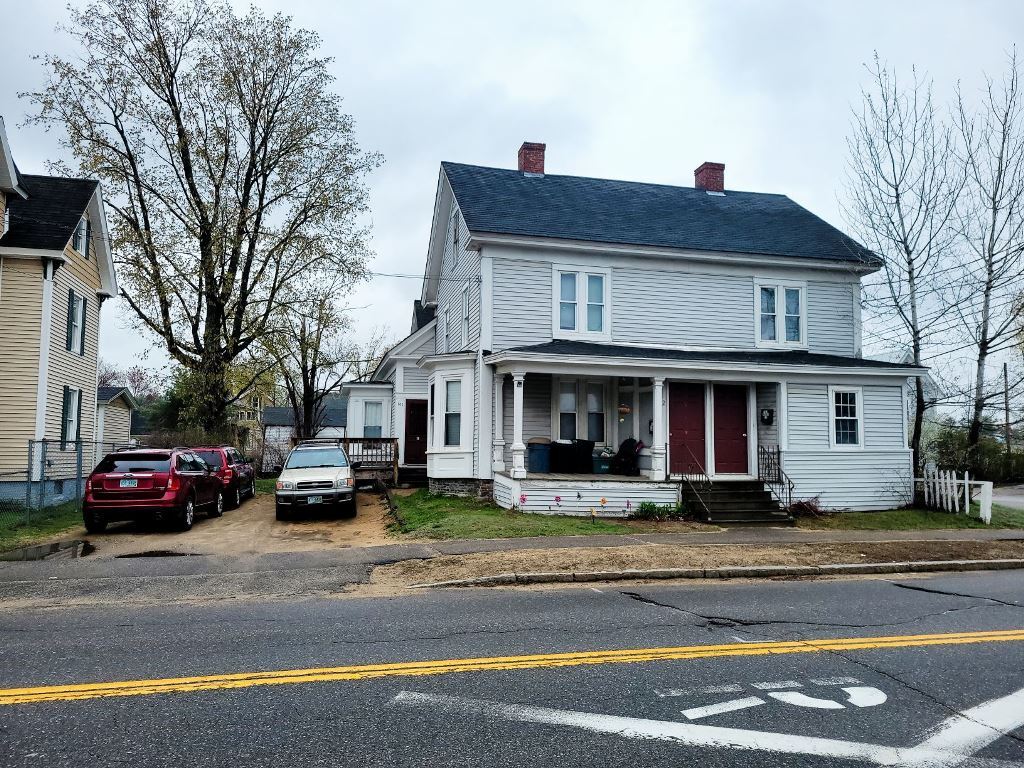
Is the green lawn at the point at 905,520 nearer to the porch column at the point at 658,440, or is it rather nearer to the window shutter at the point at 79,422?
the porch column at the point at 658,440

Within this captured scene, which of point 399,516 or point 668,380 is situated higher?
point 668,380

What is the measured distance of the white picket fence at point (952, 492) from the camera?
17.0 meters

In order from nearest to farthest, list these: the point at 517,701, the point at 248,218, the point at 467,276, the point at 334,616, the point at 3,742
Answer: the point at 3,742 < the point at 517,701 < the point at 334,616 < the point at 467,276 < the point at 248,218

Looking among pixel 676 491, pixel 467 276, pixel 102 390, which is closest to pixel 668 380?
pixel 676 491

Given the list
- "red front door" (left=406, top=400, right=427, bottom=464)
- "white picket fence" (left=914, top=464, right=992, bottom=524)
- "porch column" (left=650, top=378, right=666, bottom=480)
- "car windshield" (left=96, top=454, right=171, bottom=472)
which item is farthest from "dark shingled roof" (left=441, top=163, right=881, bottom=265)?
"car windshield" (left=96, top=454, right=171, bottom=472)

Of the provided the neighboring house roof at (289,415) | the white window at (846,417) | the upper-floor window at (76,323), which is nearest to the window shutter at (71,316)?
the upper-floor window at (76,323)

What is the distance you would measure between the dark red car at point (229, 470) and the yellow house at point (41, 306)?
311 centimetres

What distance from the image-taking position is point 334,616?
728cm

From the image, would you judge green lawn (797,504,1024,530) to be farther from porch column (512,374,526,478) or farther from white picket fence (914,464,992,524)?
porch column (512,374,526,478)

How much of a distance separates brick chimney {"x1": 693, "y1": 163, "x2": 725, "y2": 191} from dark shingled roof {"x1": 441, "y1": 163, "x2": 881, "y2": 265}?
53cm

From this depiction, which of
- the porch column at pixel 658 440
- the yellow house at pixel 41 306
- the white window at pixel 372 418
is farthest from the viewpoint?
the white window at pixel 372 418

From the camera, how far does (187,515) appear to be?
49.0ft

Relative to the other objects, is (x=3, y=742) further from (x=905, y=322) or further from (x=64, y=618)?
(x=905, y=322)

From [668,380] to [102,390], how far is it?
2897 centimetres
